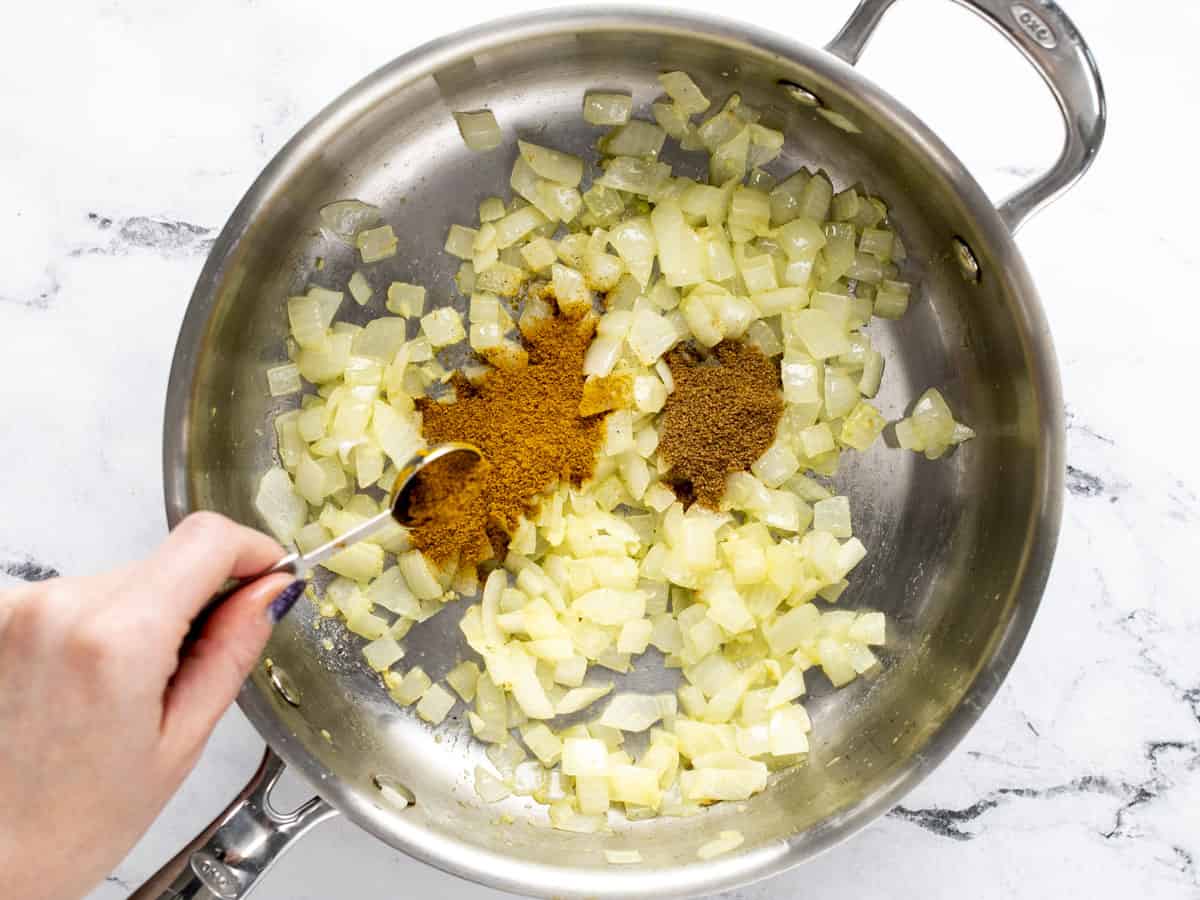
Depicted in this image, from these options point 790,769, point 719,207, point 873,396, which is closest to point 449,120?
point 719,207

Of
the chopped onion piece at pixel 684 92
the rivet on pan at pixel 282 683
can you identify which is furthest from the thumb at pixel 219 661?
the chopped onion piece at pixel 684 92

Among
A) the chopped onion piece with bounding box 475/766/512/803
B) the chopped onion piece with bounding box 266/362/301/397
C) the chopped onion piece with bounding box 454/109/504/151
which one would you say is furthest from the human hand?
the chopped onion piece with bounding box 454/109/504/151

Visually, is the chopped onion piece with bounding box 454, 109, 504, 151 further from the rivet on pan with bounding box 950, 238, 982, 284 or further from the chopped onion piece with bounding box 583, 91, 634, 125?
the rivet on pan with bounding box 950, 238, 982, 284

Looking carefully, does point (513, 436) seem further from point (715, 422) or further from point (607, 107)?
point (607, 107)

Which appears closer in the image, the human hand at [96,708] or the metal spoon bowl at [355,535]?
the human hand at [96,708]

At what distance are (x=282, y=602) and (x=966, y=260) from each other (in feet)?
3.78

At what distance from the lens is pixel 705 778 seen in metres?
1.61

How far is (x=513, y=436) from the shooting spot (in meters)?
1.57

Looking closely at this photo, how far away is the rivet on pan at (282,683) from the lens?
1.54 metres

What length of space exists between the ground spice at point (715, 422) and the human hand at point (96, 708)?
774 millimetres

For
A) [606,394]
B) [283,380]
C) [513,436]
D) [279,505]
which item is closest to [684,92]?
[606,394]

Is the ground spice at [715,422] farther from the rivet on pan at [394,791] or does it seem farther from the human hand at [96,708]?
the human hand at [96,708]

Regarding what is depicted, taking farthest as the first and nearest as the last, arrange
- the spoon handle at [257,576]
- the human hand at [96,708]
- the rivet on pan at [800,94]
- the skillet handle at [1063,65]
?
the rivet on pan at [800,94]
the skillet handle at [1063,65]
the spoon handle at [257,576]
the human hand at [96,708]

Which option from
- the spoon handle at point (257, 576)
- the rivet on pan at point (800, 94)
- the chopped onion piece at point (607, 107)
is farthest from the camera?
the chopped onion piece at point (607, 107)
